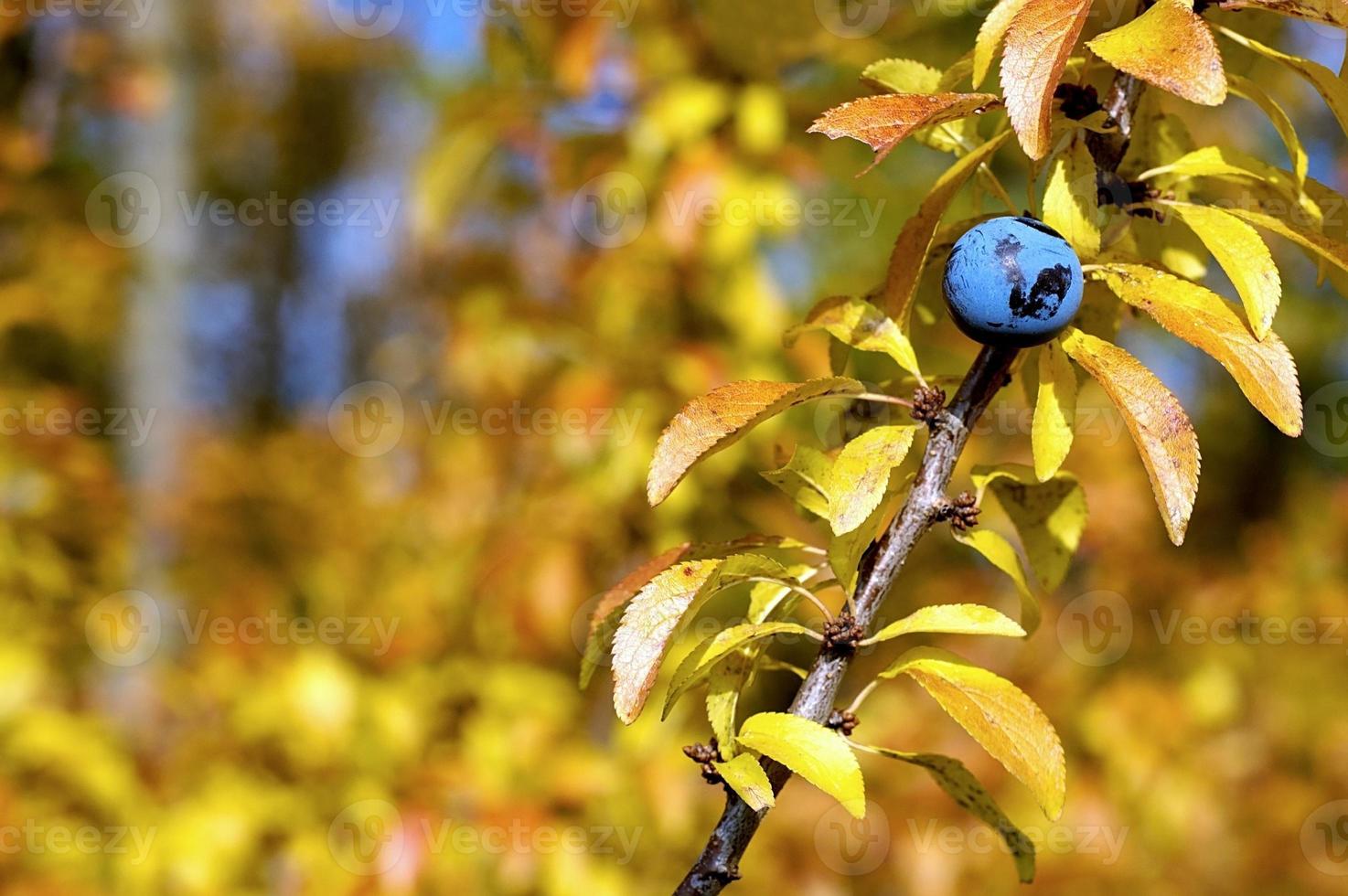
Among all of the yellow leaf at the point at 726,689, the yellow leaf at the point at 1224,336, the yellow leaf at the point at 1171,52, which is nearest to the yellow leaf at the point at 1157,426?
the yellow leaf at the point at 1224,336

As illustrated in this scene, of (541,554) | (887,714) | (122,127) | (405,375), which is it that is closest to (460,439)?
(541,554)

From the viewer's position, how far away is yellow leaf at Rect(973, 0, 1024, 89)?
1.86 ft

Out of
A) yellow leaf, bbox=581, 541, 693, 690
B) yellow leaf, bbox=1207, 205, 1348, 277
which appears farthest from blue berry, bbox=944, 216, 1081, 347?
yellow leaf, bbox=581, 541, 693, 690

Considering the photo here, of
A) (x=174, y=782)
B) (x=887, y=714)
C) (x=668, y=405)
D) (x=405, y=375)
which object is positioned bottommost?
(x=405, y=375)

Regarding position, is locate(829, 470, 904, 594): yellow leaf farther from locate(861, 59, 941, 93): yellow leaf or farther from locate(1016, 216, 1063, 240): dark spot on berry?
locate(861, 59, 941, 93): yellow leaf

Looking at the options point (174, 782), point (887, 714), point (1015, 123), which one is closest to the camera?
point (1015, 123)

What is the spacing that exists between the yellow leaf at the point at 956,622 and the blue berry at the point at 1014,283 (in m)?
0.15

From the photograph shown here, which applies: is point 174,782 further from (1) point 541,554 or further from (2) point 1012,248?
(2) point 1012,248

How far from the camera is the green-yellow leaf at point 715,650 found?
56 cm

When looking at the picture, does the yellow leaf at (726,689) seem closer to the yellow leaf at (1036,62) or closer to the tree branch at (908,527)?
the tree branch at (908,527)

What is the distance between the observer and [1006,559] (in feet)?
2.17

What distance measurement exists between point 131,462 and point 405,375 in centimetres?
381

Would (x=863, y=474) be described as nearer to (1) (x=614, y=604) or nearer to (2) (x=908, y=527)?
(2) (x=908, y=527)

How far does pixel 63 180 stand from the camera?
4.37 metres
